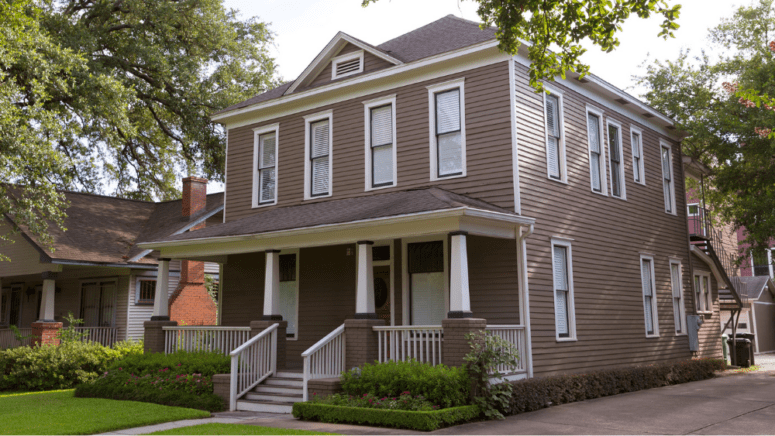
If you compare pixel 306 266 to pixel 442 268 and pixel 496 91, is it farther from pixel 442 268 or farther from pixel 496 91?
pixel 496 91

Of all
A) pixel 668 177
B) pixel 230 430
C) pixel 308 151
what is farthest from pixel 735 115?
pixel 230 430

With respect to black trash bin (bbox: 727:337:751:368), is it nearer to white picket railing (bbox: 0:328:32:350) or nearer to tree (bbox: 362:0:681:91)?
tree (bbox: 362:0:681:91)

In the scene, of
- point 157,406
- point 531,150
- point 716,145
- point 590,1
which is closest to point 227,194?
point 157,406

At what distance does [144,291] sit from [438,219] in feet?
45.5

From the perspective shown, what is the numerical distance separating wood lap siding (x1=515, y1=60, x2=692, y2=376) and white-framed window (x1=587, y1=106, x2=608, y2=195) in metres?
0.31

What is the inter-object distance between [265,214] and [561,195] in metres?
7.08

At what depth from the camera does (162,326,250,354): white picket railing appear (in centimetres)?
1498

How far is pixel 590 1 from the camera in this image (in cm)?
1112

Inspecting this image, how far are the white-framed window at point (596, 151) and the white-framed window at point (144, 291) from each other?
14.0m

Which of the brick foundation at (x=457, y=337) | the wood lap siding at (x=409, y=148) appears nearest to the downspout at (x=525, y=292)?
the wood lap siding at (x=409, y=148)

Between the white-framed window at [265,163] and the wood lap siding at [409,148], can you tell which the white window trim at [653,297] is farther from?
the white-framed window at [265,163]

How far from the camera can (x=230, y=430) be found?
32.6 ft

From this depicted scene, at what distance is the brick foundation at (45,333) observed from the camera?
1964cm

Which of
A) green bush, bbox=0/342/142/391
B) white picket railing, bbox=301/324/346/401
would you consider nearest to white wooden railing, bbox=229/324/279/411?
white picket railing, bbox=301/324/346/401
